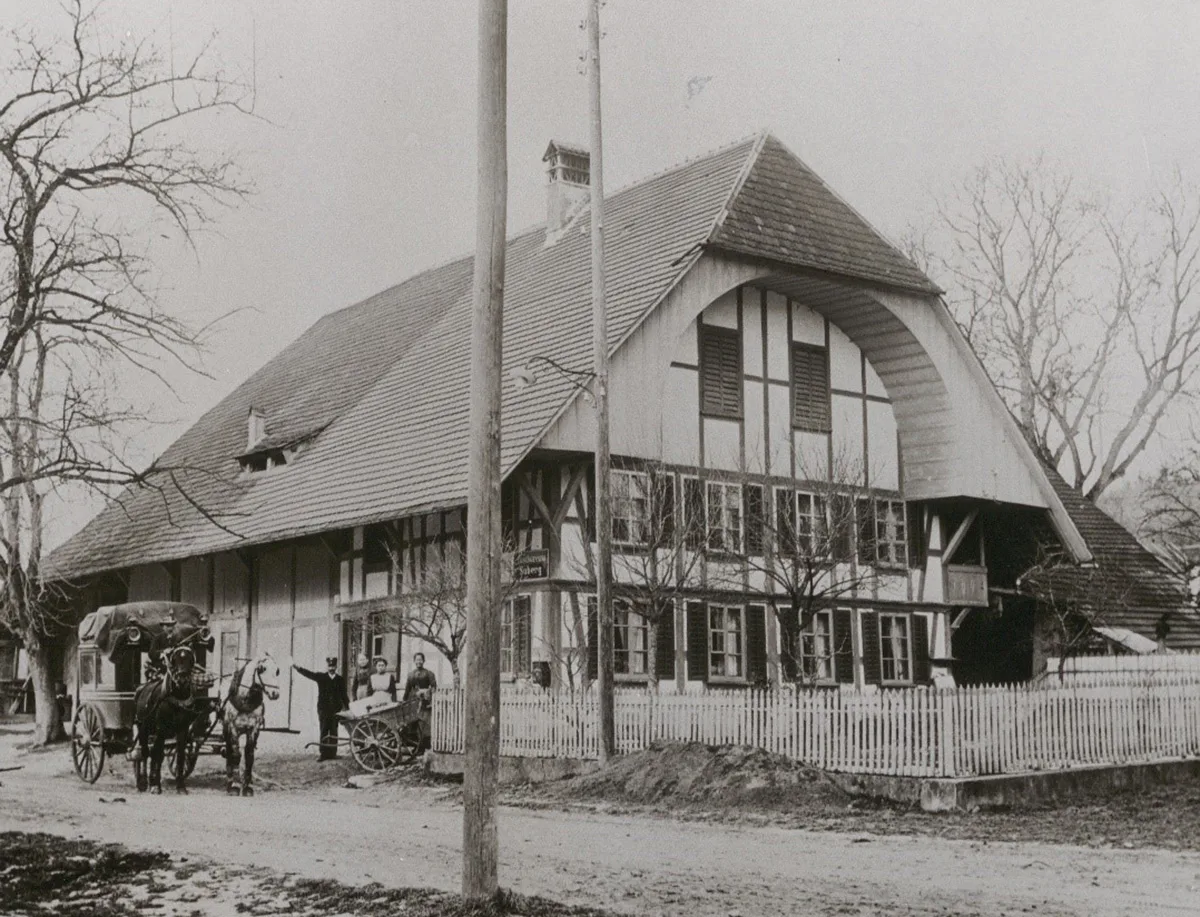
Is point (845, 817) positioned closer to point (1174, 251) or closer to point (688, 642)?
point (688, 642)

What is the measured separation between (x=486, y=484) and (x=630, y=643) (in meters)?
15.7

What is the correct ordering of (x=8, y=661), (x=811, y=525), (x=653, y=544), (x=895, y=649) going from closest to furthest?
1. (x=653, y=544)
2. (x=811, y=525)
3. (x=895, y=649)
4. (x=8, y=661)

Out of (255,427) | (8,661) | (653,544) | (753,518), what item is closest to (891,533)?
(753,518)

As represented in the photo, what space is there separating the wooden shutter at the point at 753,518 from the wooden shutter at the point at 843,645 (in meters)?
2.24

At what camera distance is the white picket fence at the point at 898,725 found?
17422 millimetres

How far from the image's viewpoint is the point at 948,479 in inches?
1126

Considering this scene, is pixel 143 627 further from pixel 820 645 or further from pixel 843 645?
pixel 843 645

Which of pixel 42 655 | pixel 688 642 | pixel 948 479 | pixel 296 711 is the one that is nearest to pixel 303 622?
pixel 296 711

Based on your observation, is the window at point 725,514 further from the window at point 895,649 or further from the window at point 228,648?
the window at point 228,648

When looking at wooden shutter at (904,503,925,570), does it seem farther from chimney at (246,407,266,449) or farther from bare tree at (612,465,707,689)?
Answer: chimney at (246,407,266,449)

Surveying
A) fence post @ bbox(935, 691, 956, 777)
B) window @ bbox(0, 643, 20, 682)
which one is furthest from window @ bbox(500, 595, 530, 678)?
window @ bbox(0, 643, 20, 682)

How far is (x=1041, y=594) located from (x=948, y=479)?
A: 120 inches

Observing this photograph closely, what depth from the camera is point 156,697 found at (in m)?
19.5

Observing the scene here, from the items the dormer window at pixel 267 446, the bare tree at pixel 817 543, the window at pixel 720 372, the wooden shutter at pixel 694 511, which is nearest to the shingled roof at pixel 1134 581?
the bare tree at pixel 817 543
